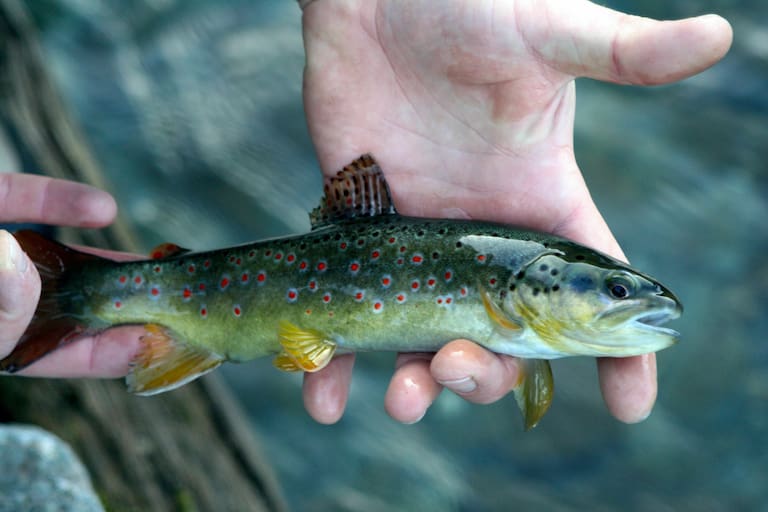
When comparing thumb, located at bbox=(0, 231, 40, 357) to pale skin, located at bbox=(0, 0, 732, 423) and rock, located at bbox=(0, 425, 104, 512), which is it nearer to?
pale skin, located at bbox=(0, 0, 732, 423)

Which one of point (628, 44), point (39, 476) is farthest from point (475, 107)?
point (39, 476)

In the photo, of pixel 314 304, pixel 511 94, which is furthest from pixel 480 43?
pixel 314 304

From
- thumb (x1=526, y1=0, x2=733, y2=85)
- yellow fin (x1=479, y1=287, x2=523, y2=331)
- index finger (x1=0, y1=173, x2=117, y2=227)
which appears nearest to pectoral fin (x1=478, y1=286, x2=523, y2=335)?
yellow fin (x1=479, y1=287, x2=523, y2=331)

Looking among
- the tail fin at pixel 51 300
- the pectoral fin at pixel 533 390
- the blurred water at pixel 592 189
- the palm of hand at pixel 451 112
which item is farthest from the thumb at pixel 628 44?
the blurred water at pixel 592 189

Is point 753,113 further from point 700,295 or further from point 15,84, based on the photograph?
point 15,84

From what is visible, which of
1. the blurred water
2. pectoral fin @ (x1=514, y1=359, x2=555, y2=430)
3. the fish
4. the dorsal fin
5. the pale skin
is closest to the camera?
the pale skin

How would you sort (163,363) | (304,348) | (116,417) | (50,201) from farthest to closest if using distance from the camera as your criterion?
(116,417)
(50,201)
(163,363)
(304,348)

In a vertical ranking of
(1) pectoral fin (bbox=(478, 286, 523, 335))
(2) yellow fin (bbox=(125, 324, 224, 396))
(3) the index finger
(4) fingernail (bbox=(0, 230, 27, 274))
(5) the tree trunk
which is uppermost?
(1) pectoral fin (bbox=(478, 286, 523, 335))

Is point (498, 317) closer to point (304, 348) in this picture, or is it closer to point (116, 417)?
point (304, 348)

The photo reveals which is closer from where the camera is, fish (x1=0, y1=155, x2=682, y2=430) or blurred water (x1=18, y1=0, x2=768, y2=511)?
fish (x1=0, y1=155, x2=682, y2=430)
